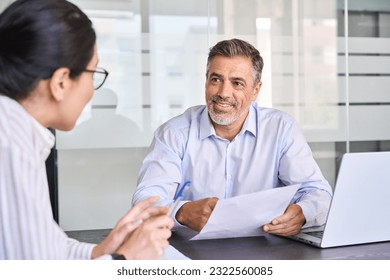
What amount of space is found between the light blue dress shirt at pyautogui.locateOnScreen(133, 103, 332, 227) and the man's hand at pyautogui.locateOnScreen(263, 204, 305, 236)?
1.65 ft

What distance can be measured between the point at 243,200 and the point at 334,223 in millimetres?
277

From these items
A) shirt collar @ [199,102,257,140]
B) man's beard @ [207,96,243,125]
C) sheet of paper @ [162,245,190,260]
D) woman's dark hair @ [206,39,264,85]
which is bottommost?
sheet of paper @ [162,245,190,260]

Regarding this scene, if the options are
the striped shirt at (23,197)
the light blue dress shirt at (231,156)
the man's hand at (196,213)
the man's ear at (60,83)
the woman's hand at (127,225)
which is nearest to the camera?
the striped shirt at (23,197)

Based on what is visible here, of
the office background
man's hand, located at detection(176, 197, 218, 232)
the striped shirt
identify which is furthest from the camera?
the office background

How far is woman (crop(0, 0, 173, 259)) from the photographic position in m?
1.13

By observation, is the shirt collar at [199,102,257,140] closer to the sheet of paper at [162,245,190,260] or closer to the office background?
the sheet of paper at [162,245,190,260]

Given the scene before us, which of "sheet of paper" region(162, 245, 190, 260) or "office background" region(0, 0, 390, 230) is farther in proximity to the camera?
"office background" region(0, 0, 390, 230)

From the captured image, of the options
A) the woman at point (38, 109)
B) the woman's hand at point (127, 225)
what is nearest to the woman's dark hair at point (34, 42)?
the woman at point (38, 109)

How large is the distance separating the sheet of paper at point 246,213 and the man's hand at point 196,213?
5.8 inches

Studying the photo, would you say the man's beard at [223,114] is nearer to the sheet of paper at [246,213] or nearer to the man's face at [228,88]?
the man's face at [228,88]

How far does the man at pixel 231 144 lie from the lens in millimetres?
2518

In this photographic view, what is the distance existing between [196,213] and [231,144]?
63cm

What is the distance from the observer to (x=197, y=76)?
471 cm

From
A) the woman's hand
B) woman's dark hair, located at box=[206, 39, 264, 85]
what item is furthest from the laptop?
woman's dark hair, located at box=[206, 39, 264, 85]
